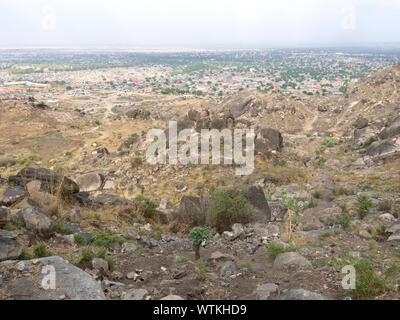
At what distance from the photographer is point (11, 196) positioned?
7.57 m

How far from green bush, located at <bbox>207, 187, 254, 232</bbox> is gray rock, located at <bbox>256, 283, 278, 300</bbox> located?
379cm

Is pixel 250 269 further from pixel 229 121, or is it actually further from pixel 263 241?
pixel 229 121

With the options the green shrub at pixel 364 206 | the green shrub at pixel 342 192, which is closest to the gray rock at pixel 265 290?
the green shrub at pixel 364 206

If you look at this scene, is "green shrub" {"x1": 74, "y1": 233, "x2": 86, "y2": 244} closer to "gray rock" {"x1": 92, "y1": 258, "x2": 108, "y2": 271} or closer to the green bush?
"gray rock" {"x1": 92, "y1": 258, "x2": 108, "y2": 271}

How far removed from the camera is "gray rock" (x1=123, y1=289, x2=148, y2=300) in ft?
13.6

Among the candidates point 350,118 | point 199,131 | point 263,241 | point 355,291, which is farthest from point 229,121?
point 350,118

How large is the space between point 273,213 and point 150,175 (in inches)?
297

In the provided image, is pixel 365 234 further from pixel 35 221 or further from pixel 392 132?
pixel 392 132

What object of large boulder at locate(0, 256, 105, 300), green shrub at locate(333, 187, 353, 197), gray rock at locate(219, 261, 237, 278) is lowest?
green shrub at locate(333, 187, 353, 197)

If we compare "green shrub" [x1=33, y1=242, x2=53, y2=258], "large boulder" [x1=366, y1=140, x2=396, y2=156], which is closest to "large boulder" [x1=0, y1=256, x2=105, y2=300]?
"green shrub" [x1=33, y1=242, x2=53, y2=258]

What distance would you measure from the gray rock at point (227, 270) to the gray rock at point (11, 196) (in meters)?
5.44

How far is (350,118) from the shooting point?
119 ft

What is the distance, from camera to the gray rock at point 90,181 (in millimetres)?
15086

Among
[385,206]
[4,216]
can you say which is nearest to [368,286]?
[385,206]
